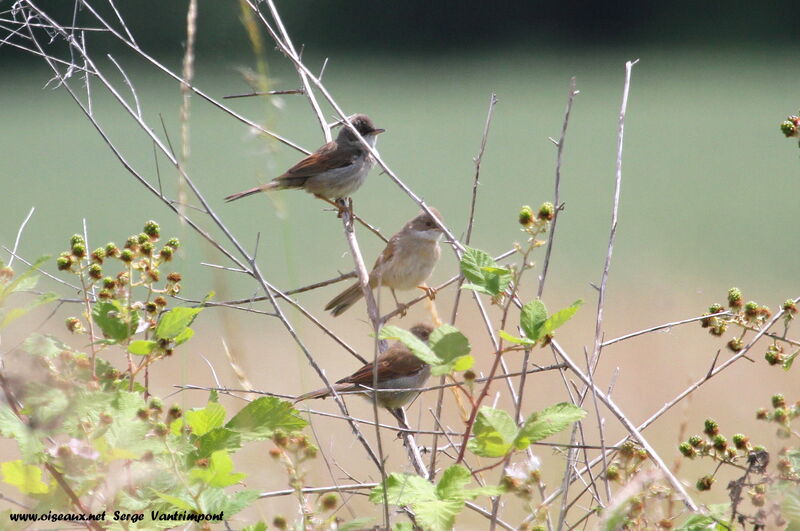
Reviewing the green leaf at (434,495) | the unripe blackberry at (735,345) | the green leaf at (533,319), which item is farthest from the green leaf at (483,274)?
the unripe blackberry at (735,345)

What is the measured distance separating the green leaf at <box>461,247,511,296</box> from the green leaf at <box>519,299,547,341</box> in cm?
7

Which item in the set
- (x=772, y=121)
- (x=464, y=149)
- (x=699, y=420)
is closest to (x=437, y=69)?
(x=464, y=149)

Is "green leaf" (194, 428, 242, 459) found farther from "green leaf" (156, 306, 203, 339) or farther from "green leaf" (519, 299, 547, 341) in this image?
"green leaf" (519, 299, 547, 341)

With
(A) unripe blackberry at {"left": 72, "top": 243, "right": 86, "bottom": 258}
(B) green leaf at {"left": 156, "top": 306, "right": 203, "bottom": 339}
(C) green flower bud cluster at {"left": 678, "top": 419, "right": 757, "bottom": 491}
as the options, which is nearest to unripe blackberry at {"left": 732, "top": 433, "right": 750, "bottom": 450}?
(C) green flower bud cluster at {"left": 678, "top": 419, "right": 757, "bottom": 491}

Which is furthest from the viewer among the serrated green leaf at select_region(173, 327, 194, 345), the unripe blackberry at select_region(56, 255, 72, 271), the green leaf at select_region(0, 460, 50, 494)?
the unripe blackberry at select_region(56, 255, 72, 271)

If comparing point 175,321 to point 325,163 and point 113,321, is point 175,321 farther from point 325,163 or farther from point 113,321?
point 325,163

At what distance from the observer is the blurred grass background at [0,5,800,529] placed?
11289mm

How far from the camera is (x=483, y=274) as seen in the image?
1.99 m

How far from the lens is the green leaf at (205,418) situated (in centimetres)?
188

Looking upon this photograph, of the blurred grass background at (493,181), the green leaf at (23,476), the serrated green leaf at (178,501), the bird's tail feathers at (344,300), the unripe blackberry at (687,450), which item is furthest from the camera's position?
the blurred grass background at (493,181)

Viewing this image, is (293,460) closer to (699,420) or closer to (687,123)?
(699,420)

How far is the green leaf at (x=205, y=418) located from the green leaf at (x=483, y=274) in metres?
0.56

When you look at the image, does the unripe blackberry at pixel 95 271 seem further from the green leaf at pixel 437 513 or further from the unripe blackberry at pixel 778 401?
the unripe blackberry at pixel 778 401

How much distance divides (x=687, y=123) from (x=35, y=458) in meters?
27.5
